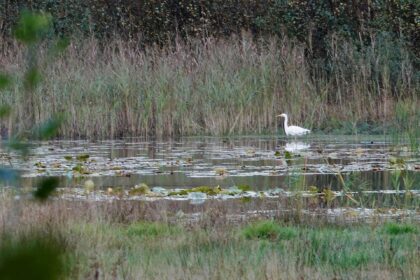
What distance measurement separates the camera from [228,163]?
14602mm

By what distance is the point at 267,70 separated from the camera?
2102cm

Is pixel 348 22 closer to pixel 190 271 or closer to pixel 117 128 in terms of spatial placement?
pixel 117 128

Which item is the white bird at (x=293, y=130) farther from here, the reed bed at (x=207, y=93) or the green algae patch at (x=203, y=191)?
the green algae patch at (x=203, y=191)

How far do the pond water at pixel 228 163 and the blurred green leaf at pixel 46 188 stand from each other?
25.9 feet

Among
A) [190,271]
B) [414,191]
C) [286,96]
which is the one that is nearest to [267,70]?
[286,96]

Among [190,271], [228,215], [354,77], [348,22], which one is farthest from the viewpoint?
[348,22]

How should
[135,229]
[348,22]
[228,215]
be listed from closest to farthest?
1. [135,229]
2. [228,215]
3. [348,22]

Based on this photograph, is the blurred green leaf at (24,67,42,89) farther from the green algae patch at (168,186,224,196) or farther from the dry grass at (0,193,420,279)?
the green algae patch at (168,186,224,196)

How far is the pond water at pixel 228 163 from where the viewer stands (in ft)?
Answer: 39.3

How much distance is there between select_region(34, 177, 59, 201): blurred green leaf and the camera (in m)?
1.72

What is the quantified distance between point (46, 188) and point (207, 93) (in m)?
18.6

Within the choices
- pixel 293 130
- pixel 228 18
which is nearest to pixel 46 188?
pixel 293 130

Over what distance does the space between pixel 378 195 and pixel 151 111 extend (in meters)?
10.4

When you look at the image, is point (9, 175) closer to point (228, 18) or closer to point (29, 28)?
point (29, 28)
